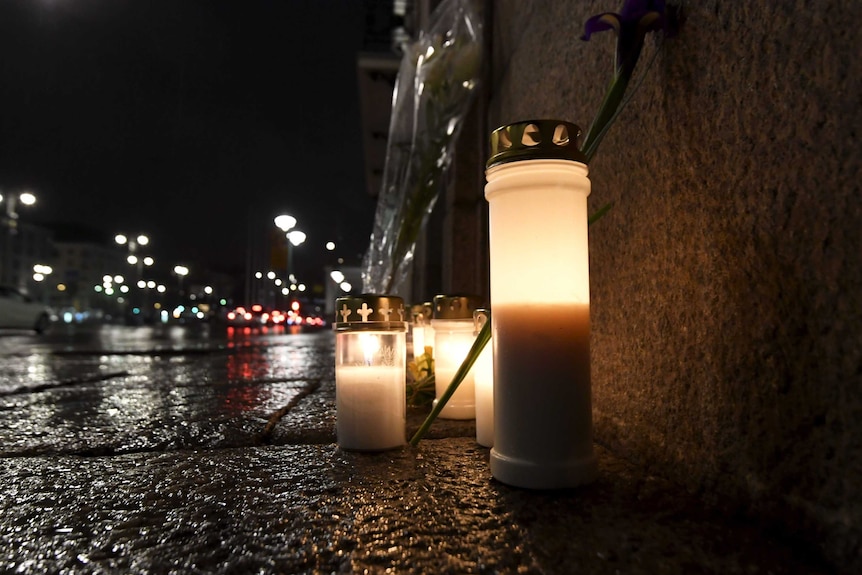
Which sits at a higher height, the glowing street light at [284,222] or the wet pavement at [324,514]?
the glowing street light at [284,222]

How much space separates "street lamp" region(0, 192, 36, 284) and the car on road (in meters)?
12.7

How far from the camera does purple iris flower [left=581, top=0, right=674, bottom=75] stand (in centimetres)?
100

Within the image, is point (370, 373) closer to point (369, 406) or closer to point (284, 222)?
point (369, 406)

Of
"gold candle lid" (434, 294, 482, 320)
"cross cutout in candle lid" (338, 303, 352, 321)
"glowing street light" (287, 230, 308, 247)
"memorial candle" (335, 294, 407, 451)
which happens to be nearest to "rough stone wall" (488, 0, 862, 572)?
"gold candle lid" (434, 294, 482, 320)

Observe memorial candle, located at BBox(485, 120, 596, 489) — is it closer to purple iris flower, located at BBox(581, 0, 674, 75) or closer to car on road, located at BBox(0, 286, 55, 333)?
purple iris flower, located at BBox(581, 0, 674, 75)

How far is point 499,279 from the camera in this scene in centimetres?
103

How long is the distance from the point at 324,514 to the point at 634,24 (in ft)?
3.63

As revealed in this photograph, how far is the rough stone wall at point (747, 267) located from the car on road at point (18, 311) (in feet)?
48.9

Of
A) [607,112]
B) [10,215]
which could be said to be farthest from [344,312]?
[10,215]

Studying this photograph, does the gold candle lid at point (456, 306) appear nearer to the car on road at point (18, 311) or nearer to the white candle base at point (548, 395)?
the white candle base at point (548, 395)

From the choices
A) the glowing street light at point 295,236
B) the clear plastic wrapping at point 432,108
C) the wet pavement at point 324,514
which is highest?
the glowing street light at point 295,236

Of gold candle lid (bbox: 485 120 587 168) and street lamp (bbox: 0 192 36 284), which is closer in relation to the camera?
gold candle lid (bbox: 485 120 587 168)

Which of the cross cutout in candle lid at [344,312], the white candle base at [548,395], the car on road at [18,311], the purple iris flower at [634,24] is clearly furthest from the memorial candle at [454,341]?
the car on road at [18,311]

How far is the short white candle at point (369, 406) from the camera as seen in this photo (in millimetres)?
1272
